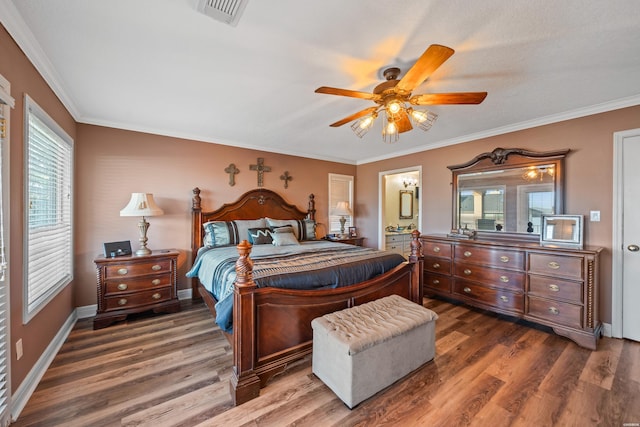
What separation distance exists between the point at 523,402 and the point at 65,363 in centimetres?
347

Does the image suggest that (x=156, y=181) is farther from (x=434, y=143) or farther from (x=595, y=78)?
(x=595, y=78)

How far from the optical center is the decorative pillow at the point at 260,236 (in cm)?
362

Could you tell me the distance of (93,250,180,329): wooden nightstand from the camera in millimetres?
2770

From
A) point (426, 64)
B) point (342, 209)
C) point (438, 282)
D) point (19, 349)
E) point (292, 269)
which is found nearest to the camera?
point (426, 64)

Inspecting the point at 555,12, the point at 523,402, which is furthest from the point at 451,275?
the point at 555,12

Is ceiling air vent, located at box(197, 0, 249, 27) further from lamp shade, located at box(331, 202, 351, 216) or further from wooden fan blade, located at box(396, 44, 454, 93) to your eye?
lamp shade, located at box(331, 202, 351, 216)

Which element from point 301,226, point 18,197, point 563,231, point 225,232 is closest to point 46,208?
point 18,197

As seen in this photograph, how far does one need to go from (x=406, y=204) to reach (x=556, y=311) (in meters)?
3.99

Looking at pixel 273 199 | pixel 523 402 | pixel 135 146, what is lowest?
pixel 523 402

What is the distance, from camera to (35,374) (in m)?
1.87

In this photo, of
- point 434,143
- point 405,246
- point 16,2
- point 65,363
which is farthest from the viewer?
point 405,246

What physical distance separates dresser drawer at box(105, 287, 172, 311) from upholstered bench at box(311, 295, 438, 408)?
2.15 metres

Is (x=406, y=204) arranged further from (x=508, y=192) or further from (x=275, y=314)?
(x=275, y=314)

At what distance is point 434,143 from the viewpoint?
4047 millimetres
